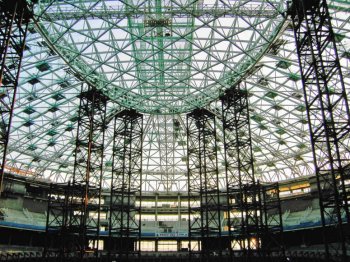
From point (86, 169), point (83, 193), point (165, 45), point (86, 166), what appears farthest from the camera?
point (86, 166)

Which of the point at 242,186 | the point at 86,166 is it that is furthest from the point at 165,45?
the point at 242,186

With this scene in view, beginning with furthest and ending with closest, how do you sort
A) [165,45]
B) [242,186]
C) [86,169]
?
1. [242,186]
2. [165,45]
3. [86,169]

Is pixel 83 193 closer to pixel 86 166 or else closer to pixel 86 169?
pixel 86 169

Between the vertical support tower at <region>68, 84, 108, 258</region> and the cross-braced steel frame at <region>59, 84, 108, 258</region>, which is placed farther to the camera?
the vertical support tower at <region>68, 84, 108, 258</region>

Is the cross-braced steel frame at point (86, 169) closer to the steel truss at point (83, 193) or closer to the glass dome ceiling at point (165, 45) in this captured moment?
the steel truss at point (83, 193)

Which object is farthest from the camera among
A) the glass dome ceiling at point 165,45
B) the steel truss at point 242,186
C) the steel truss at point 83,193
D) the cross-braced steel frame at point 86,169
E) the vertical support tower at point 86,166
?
the vertical support tower at point 86,166

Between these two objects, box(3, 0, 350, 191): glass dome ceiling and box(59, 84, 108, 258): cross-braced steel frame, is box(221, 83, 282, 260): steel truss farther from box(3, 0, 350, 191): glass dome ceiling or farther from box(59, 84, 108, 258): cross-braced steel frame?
box(59, 84, 108, 258): cross-braced steel frame

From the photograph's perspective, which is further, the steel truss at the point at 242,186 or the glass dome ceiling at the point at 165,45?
the steel truss at the point at 242,186

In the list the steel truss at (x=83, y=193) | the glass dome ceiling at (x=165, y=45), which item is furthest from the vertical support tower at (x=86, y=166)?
the glass dome ceiling at (x=165, y=45)

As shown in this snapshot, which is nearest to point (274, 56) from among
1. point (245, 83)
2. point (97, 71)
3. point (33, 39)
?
point (245, 83)

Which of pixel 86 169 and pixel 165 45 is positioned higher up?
pixel 165 45

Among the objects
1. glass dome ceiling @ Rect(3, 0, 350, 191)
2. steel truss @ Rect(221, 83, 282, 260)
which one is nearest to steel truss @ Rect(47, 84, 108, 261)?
glass dome ceiling @ Rect(3, 0, 350, 191)

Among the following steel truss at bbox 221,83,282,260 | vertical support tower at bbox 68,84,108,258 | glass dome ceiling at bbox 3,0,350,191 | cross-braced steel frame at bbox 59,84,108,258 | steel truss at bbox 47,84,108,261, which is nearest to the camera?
glass dome ceiling at bbox 3,0,350,191

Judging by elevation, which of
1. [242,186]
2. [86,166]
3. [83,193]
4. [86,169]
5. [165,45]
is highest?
[165,45]
